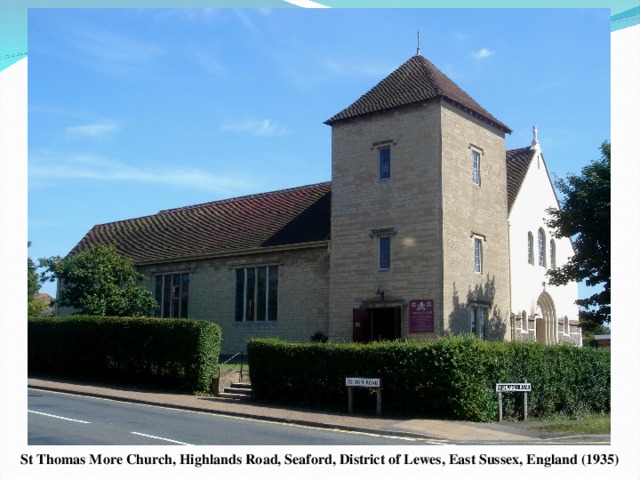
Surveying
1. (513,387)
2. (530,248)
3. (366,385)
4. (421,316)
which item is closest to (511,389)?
(513,387)

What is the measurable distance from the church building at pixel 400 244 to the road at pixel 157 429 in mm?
10153

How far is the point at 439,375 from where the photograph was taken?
18750 millimetres

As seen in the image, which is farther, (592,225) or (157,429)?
(592,225)

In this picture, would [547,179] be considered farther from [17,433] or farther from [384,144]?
[17,433]

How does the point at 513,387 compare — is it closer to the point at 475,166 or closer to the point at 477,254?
the point at 477,254

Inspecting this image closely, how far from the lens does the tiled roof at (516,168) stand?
32219 mm

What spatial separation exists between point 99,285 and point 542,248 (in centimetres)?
2000

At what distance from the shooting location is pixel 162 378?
25.5 metres

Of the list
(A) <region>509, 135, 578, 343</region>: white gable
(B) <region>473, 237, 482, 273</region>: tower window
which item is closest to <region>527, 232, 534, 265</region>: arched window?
(A) <region>509, 135, 578, 343</region>: white gable

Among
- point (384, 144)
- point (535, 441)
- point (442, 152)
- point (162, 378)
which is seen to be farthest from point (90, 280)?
point (535, 441)

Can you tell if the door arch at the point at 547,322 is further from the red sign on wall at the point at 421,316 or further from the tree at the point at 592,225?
the red sign on wall at the point at 421,316

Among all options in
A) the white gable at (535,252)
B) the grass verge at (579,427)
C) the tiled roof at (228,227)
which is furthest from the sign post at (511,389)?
the tiled roof at (228,227)

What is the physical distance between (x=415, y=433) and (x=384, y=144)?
14.4m

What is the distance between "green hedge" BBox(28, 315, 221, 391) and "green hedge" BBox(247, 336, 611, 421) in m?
2.73
